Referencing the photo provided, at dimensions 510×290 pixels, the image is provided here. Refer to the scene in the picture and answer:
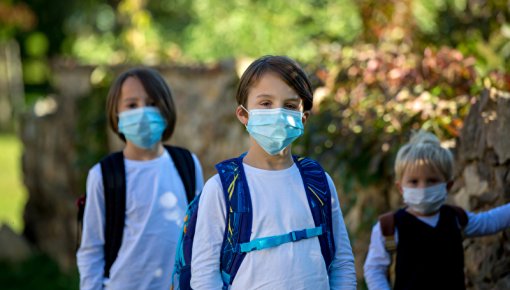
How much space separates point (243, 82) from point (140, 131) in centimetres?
120

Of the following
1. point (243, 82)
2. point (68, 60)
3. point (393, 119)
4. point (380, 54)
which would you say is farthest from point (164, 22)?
point (243, 82)

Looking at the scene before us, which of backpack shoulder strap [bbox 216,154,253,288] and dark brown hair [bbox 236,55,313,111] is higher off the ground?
dark brown hair [bbox 236,55,313,111]

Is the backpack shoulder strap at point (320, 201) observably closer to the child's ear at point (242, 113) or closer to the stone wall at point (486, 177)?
the child's ear at point (242, 113)

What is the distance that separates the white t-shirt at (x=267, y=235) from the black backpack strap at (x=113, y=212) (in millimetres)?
1097

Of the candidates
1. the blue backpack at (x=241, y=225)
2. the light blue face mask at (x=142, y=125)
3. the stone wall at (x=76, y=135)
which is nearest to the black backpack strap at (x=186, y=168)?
the light blue face mask at (x=142, y=125)

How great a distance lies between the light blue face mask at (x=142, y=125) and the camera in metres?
4.20

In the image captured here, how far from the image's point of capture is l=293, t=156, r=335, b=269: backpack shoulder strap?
9.98ft

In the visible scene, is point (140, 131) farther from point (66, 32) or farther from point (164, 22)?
point (66, 32)

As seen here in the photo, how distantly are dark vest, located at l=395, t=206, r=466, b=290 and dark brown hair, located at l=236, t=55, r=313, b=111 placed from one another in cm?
85

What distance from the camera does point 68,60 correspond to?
10297 mm

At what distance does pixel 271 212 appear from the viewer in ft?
9.82

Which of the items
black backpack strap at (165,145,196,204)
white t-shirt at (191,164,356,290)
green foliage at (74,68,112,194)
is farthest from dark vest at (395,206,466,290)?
green foliage at (74,68,112,194)

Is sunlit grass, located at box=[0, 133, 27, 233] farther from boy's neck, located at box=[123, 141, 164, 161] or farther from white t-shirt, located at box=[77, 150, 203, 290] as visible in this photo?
white t-shirt, located at box=[77, 150, 203, 290]

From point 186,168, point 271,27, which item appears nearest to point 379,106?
point 186,168
